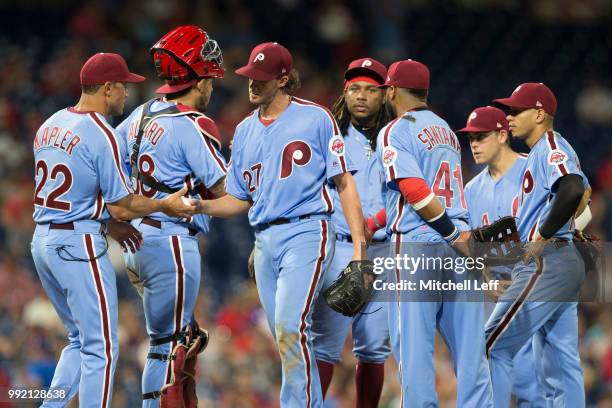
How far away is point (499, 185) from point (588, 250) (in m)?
0.80

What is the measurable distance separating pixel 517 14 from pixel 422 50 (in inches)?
66.9

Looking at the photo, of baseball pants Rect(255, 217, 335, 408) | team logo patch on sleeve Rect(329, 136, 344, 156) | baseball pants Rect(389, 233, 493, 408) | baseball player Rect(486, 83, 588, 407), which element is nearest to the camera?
baseball pants Rect(255, 217, 335, 408)

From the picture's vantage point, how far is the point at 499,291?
658 cm

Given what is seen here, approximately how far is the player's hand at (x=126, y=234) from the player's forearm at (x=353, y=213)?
1.21 metres

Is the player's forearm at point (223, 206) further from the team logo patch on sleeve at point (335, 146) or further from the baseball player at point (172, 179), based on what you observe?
the team logo patch on sleeve at point (335, 146)

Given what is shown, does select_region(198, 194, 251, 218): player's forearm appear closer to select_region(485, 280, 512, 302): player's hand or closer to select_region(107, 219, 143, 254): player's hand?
select_region(107, 219, 143, 254): player's hand

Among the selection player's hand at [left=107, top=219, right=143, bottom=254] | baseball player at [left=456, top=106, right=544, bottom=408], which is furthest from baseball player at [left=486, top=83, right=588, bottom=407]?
player's hand at [left=107, top=219, right=143, bottom=254]

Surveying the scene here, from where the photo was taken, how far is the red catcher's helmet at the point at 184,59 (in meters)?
6.34

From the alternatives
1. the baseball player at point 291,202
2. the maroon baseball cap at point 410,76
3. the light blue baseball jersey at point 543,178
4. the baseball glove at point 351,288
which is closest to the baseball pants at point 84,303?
the baseball player at point 291,202

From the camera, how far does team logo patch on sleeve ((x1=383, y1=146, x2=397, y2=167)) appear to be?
589cm

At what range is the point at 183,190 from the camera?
624 centimetres

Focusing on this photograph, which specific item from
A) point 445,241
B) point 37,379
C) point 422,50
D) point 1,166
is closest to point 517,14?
point 422,50

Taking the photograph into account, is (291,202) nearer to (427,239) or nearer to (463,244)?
(427,239)

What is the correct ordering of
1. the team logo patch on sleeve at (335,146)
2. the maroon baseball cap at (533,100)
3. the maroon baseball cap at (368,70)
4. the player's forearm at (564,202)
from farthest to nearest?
1. the maroon baseball cap at (368,70)
2. the maroon baseball cap at (533,100)
3. the player's forearm at (564,202)
4. the team logo patch on sleeve at (335,146)
